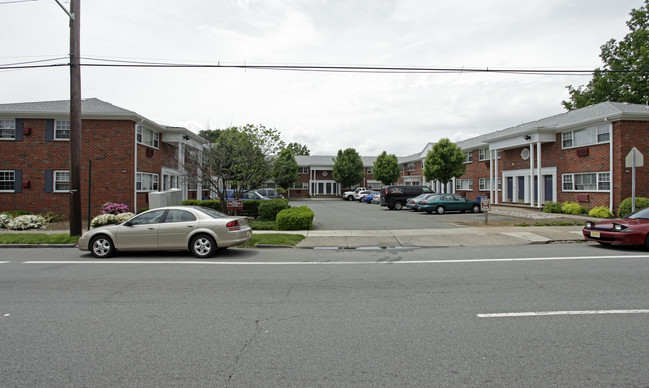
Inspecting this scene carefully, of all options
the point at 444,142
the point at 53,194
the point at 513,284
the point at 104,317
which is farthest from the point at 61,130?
the point at 444,142

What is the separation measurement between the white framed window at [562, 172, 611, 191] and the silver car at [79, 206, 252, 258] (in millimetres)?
20485

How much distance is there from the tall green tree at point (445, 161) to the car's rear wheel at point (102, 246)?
87.2 feet

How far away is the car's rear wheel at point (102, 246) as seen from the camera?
9.96m

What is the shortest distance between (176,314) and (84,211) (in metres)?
17.5

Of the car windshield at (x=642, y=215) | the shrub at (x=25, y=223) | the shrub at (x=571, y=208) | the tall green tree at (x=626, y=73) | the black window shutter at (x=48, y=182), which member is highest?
the tall green tree at (x=626, y=73)

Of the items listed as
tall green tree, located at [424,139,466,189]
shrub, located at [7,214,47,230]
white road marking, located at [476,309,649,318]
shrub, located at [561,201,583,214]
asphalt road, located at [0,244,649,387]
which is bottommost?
asphalt road, located at [0,244,649,387]

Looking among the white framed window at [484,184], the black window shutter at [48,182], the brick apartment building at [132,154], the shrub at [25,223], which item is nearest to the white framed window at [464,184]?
the white framed window at [484,184]

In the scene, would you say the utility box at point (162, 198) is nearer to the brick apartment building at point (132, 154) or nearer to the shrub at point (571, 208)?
the brick apartment building at point (132, 154)

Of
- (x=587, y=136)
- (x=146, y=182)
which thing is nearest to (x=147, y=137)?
(x=146, y=182)

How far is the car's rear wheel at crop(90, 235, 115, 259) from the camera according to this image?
9961 mm

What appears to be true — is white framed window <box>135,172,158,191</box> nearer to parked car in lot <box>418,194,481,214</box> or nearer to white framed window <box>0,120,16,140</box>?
white framed window <box>0,120,16,140</box>

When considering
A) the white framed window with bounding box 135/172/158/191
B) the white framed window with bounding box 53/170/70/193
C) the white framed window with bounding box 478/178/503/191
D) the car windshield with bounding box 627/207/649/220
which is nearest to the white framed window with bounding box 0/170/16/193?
the white framed window with bounding box 53/170/70/193

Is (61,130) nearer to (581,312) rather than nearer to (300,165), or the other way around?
(581,312)

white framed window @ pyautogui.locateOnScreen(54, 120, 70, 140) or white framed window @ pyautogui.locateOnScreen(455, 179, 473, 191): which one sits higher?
white framed window @ pyautogui.locateOnScreen(54, 120, 70, 140)
